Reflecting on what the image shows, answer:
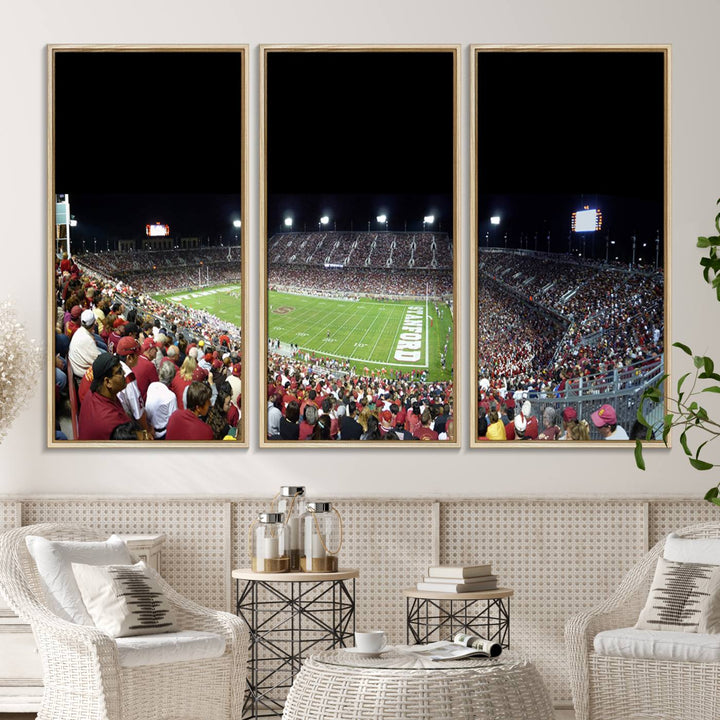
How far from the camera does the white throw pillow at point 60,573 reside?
4.04 metres

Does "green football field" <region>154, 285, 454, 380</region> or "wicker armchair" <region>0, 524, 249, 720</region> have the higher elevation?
"green football field" <region>154, 285, 454, 380</region>

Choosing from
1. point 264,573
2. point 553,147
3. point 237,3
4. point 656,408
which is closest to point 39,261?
point 237,3

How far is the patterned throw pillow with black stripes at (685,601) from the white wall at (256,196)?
0.78 m

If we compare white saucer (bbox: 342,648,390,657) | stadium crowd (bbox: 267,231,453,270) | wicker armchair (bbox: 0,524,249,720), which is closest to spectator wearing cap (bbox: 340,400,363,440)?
stadium crowd (bbox: 267,231,453,270)

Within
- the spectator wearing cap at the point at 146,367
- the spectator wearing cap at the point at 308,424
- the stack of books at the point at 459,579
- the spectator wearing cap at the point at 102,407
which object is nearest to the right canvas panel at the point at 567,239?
the spectator wearing cap at the point at 308,424

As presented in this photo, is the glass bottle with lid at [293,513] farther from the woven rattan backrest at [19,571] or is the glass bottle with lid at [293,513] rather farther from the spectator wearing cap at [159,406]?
the woven rattan backrest at [19,571]

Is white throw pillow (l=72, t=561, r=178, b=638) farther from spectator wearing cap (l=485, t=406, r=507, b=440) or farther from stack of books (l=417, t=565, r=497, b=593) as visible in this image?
spectator wearing cap (l=485, t=406, r=507, b=440)

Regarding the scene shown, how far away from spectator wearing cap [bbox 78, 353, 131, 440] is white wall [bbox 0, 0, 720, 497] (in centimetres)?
11

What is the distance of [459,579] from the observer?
13.9 feet

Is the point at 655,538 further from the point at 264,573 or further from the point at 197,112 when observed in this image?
the point at 197,112

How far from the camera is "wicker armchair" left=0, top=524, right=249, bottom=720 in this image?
371cm

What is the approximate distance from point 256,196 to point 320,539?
178 centimetres

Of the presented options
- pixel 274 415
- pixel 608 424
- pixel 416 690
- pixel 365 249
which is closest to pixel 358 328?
pixel 365 249

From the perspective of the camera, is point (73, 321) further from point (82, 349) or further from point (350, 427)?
point (350, 427)
